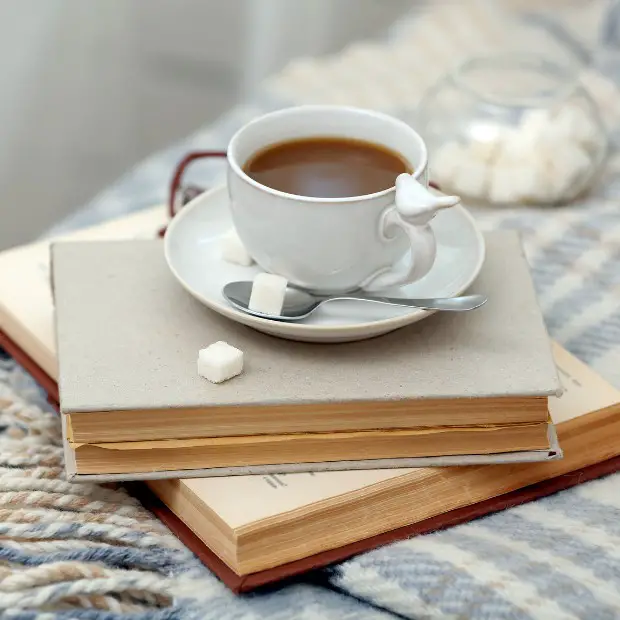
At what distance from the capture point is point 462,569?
53cm

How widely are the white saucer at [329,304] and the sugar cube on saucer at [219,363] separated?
0.02m

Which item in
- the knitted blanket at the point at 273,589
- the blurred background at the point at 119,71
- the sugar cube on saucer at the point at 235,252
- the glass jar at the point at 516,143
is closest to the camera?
the knitted blanket at the point at 273,589

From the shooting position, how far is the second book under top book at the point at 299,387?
53 cm

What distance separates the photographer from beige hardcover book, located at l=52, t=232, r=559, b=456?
0.53 meters

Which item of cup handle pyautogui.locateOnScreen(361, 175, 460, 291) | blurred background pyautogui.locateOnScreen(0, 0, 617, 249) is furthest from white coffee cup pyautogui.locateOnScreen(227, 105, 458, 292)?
blurred background pyautogui.locateOnScreen(0, 0, 617, 249)

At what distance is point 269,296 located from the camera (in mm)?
568

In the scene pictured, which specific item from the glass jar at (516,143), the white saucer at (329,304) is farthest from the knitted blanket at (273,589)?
the glass jar at (516,143)

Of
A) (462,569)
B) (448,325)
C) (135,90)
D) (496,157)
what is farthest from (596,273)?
(135,90)

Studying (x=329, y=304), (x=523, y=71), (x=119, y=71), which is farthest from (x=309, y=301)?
(x=119, y=71)

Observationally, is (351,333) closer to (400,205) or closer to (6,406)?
(400,205)

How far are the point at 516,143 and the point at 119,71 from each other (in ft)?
2.33

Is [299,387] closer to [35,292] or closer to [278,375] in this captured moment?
[278,375]

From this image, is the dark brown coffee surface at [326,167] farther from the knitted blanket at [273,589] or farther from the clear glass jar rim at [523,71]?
the clear glass jar rim at [523,71]

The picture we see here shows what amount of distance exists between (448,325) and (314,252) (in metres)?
0.10
